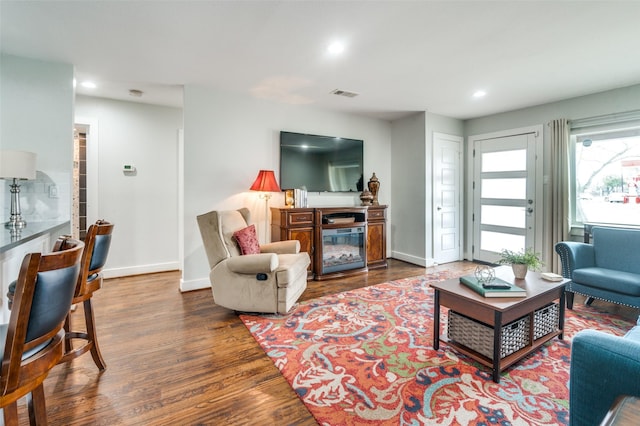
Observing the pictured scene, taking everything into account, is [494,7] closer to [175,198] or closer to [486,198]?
[486,198]

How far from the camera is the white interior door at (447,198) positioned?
191 inches

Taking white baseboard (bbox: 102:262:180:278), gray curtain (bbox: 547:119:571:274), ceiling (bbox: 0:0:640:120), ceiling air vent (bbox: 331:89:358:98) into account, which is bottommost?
white baseboard (bbox: 102:262:180:278)

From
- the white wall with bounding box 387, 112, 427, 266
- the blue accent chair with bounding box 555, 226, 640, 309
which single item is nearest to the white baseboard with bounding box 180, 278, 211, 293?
the white wall with bounding box 387, 112, 427, 266

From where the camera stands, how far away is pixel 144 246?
4258mm

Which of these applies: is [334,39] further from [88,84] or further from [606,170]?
[606,170]

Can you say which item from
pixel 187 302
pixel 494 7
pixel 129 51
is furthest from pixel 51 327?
pixel 494 7

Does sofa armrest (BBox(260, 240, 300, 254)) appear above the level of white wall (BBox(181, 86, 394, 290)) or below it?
below

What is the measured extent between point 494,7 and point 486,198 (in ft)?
11.5

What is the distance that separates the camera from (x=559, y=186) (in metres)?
4.00

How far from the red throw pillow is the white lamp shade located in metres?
1.80

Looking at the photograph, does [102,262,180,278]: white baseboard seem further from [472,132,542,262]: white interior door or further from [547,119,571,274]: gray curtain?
[547,119,571,274]: gray curtain

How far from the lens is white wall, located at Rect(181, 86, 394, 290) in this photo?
3.61 m

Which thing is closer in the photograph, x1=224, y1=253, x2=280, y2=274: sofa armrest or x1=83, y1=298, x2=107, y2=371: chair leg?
x1=83, y1=298, x2=107, y2=371: chair leg

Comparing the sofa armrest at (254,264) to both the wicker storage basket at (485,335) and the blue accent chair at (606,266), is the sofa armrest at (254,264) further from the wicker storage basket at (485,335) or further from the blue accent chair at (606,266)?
the blue accent chair at (606,266)
